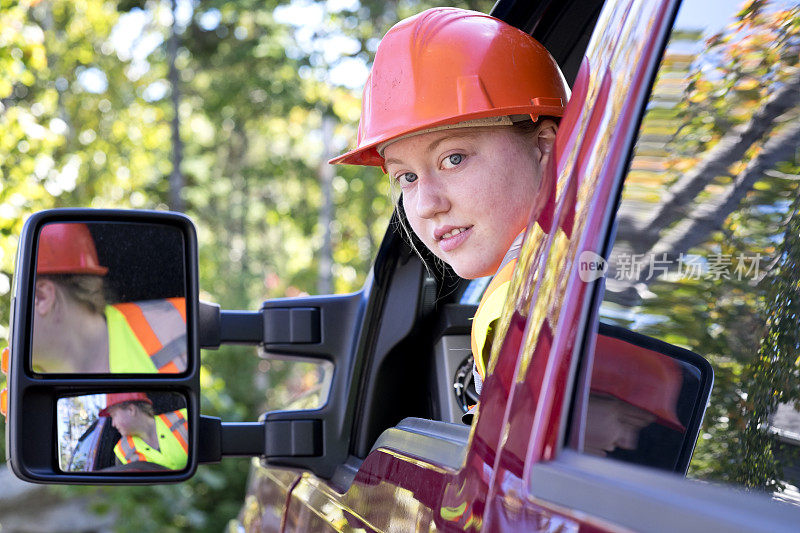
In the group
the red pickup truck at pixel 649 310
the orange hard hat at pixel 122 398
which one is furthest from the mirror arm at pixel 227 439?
the red pickup truck at pixel 649 310

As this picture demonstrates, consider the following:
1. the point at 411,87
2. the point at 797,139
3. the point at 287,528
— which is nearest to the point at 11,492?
the point at 287,528

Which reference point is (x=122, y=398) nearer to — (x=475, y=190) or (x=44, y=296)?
(x=44, y=296)

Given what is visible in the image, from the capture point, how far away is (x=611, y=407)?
1.17m

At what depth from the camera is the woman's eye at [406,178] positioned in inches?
80.3

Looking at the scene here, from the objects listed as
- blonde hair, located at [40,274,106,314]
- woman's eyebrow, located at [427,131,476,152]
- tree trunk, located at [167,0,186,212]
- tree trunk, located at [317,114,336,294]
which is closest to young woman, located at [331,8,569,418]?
woman's eyebrow, located at [427,131,476,152]

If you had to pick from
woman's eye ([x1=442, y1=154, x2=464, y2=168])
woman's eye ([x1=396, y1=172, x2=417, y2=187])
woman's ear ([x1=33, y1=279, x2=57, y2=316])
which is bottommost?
woman's ear ([x1=33, y1=279, x2=57, y2=316])

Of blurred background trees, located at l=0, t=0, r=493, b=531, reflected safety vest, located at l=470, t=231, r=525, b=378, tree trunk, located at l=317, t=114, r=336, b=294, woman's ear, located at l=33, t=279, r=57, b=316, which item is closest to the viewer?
reflected safety vest, located at l=470, t=231, r=525, b=378

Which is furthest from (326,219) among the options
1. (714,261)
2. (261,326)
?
(714,261)

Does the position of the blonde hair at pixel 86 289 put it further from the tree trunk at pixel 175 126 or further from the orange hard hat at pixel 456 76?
the tree trunk at pixel 175 126

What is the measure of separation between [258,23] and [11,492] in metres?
7.72

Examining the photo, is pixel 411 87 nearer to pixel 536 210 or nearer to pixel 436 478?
pixel 536 210

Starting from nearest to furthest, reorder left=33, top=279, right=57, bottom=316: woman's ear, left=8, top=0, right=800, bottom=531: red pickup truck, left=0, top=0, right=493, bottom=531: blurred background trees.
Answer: left=8, top=0, right=800, bottom=531: red pickup truck → left=33, top=279, right=57, bottom=316: woman's ear → left=0, top=0, right=493, bottom=531: blurred background trees

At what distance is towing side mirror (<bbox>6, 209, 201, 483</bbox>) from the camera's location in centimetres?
193

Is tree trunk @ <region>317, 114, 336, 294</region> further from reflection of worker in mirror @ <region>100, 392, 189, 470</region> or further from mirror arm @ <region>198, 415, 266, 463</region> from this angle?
reflection of worker in mirror @ <region>100, 392, 189, 470</region>
